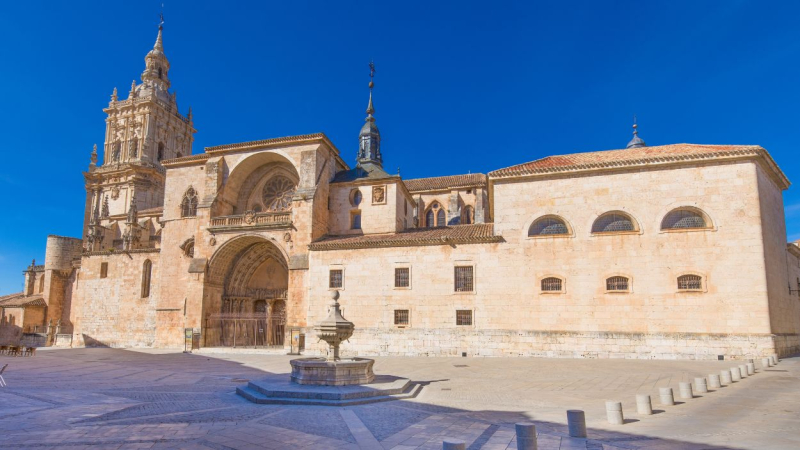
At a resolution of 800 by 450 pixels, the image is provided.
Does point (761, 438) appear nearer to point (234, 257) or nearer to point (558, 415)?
point (558, 415)

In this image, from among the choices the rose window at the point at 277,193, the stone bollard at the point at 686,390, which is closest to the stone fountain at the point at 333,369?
the stone bollard at the point at 686,390

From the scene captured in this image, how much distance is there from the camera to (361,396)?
10062 millimetres

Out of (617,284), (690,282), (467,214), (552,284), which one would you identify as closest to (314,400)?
(552,284)

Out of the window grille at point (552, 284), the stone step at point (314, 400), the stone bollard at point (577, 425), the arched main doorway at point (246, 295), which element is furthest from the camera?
the arched main doorway at point (246, 295)

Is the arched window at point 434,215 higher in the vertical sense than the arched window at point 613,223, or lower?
higher

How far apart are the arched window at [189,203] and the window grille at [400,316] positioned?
50.6 ft

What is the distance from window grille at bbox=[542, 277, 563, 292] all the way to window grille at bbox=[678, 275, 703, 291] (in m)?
4.47

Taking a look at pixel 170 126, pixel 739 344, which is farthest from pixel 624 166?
pixel 170 126

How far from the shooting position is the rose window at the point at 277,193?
2970cm

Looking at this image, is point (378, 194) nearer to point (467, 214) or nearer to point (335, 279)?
point (335, 279)

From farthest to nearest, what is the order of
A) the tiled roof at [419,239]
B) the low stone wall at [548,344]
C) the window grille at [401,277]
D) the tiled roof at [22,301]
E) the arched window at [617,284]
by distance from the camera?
the tiled roof at [22,301], the window grille at [401,277], the tiled roof at [419,239], the arched window at [617,284], the low stone wall at [548,344]

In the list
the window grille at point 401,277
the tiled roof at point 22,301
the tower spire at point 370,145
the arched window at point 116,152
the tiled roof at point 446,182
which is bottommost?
the tiled roof at point 22,301

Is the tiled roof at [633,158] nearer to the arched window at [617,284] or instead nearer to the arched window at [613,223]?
the arched window at [613,223]

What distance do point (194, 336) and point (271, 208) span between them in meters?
8.56
